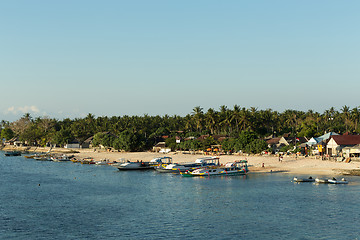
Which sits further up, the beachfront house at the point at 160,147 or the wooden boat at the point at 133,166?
the beachfront house at the point at 160,147

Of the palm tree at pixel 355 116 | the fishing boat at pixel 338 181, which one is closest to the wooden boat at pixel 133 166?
the fishing boat at pixel 338 181

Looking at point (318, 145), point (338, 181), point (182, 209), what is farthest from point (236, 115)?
point (182, 209)

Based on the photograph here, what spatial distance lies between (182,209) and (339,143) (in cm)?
6673

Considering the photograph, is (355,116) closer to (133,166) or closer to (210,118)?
(210,118)

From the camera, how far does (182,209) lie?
2282 inches

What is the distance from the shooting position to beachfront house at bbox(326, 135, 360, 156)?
109 metres

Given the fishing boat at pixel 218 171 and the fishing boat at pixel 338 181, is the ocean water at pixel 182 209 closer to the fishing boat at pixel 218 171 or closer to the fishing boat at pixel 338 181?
the fishing boat at pixel 338 181

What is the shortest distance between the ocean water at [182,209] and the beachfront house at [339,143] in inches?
1133

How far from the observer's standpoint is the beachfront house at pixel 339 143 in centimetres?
10869

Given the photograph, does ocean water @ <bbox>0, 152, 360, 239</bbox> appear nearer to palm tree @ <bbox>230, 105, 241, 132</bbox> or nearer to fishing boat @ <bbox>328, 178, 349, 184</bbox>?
fishing boat @ <bbox>328, 178, 349, 184</bbox>

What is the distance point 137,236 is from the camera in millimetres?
44594

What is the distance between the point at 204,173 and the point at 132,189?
22.5m

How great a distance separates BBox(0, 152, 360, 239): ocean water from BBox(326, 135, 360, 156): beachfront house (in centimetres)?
2879

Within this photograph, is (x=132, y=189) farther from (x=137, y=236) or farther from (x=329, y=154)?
(x=329, y=154)
